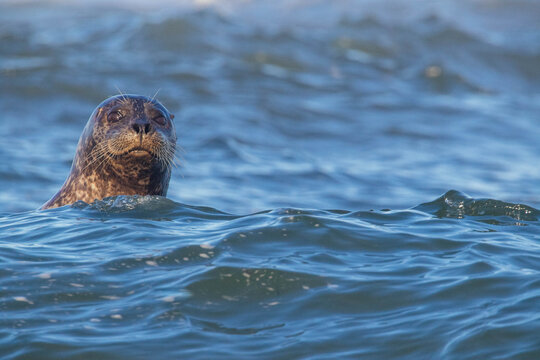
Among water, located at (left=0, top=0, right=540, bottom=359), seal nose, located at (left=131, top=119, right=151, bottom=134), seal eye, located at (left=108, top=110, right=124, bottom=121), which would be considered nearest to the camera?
water, located at (left=0, top=0, right=540, bottom=359)

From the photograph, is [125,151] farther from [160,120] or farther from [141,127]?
[160,120]

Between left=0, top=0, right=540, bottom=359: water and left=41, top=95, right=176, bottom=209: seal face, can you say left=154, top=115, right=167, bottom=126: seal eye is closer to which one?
left=41, top=95, right=176, bottom=209: seal face

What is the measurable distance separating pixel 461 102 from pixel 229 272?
61.4ft

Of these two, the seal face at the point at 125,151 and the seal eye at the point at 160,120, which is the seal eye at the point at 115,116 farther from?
the seal eye at the point at 160,120

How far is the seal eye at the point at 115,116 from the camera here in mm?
7930

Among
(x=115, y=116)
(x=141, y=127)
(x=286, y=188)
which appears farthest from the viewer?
(x=286, y=188)

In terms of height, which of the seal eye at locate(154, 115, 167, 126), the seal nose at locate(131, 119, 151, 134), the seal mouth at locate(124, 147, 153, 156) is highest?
the seal eye at locate(154, 115, 167, 126)

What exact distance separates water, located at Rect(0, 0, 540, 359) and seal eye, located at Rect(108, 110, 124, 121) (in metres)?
0.73

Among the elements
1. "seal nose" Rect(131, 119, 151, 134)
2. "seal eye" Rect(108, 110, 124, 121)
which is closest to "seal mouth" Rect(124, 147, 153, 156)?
"seal nose" Rect(131, 119, 151, 134)

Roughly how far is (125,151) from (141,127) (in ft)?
0.84

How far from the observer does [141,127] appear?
7.62 metres

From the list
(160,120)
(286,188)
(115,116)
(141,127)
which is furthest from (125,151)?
(286,188)

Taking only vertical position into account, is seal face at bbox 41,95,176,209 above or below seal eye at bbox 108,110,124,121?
below

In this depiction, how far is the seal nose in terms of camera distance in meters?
7.61
